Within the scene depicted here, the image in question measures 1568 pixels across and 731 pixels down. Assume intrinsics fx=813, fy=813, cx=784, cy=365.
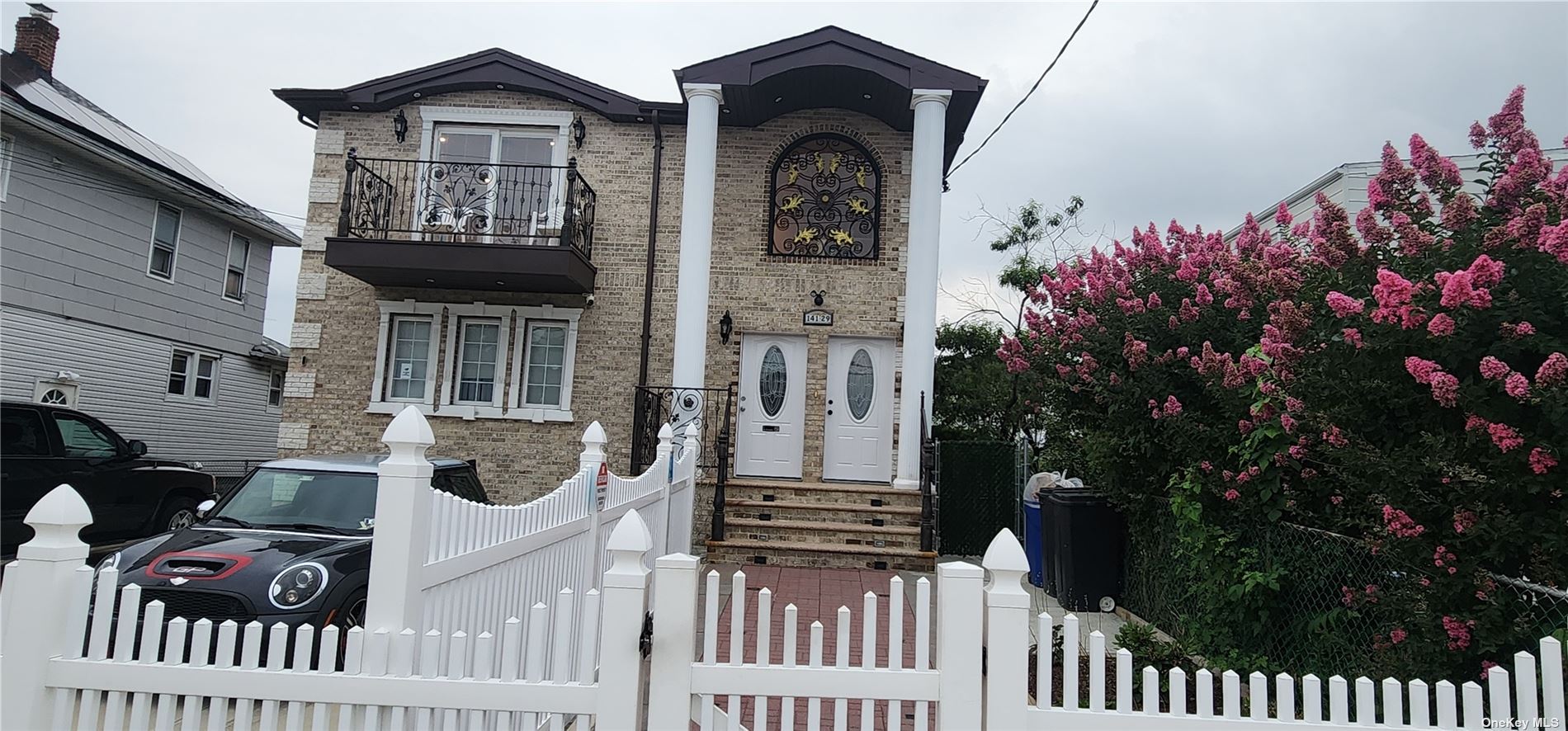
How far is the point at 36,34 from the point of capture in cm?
1323

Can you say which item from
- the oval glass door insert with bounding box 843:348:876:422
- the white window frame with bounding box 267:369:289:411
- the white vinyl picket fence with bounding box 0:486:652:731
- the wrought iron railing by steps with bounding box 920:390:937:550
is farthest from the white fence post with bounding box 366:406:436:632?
the white window frame with bounding box 267:369:289:411

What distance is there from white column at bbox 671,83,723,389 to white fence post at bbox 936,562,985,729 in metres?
7.57

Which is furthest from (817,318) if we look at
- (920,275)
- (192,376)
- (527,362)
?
(192,376)

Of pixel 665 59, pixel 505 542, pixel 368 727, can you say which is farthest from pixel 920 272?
pixel 368 727

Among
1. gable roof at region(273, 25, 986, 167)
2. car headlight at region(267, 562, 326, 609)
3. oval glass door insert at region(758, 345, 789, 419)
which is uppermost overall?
gable roof at region(273, 25, 986, 167)

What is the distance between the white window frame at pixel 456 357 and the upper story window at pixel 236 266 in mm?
6504

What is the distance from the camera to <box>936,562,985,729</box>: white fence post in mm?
2432

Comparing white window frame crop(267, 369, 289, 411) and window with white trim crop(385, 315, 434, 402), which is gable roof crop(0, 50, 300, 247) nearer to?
white window frame crop(267, 369, 289, 411)

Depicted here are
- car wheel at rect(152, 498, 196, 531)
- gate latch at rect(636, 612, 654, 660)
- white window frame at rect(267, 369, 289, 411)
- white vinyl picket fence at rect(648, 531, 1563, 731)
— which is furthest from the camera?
white window frame at rect(267, 369, 289, 411)

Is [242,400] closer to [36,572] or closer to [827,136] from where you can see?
[827,136]

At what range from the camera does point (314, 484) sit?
5504 mm

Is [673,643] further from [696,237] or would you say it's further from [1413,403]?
[696,237]

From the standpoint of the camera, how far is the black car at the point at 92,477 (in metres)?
7.70

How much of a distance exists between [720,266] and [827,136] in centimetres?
232
